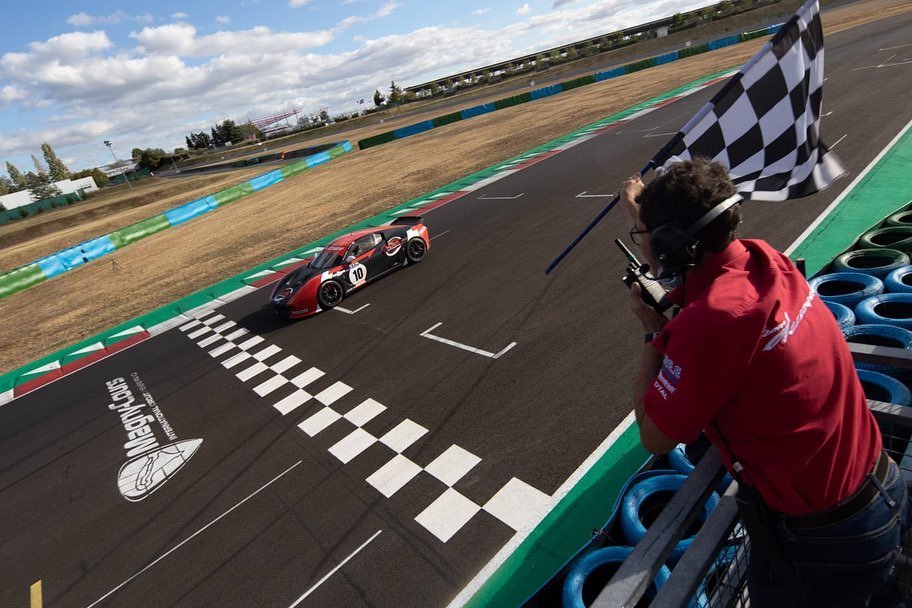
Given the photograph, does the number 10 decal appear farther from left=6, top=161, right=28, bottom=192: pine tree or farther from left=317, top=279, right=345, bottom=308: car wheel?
left=6, top=161, right=28, bottom=192: pine tree

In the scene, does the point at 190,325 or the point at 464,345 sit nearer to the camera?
the point at 464,345

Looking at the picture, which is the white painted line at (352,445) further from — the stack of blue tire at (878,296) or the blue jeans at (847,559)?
the stack of blue tire at (878,296)

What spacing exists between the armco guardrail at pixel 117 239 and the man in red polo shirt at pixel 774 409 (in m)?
27.3

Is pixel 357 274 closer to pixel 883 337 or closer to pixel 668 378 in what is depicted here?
pixel 883 337

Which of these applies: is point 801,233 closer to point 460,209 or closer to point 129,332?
point 460,209

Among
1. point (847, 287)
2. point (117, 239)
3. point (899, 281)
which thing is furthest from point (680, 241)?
point (117, 239)

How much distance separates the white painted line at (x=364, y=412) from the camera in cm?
658

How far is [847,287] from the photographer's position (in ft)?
18.4

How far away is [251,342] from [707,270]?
384 inches

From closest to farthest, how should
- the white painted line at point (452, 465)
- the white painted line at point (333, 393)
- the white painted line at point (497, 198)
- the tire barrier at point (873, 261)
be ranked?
the white painted line at point (452, 465), the tire barrier at point (873, 261), the white painted line at point (333, 393), the white painted line at point (497, 198)

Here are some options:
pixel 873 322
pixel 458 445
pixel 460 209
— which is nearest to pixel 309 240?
A: pixel 460 209

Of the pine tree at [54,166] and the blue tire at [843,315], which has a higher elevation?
the pine tree at [54,166]

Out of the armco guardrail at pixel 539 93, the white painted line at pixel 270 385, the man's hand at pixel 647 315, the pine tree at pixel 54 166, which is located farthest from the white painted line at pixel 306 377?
the pine tree at pixel 54 166

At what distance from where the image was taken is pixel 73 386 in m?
10.0
